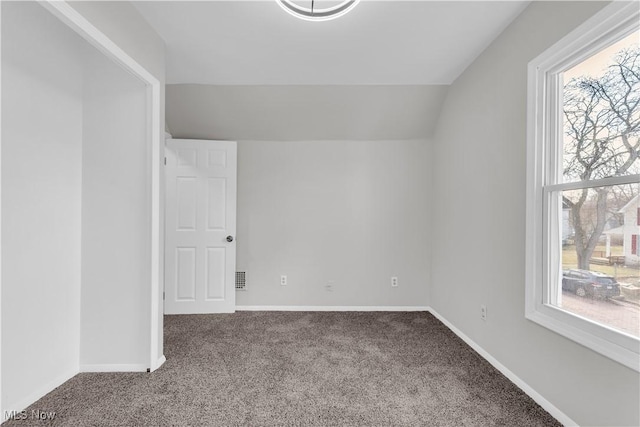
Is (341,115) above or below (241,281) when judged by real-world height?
above

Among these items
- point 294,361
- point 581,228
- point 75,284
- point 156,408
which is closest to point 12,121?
point 75,284

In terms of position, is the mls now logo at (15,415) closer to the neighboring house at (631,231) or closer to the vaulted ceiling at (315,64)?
the vaulted ceiling at (315,64)

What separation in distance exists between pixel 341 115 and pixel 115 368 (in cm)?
309

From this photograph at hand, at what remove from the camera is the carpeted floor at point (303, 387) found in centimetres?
175

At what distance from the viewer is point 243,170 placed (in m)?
3.80

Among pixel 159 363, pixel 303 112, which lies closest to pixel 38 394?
pixel 159 363

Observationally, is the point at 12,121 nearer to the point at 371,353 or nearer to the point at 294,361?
the point at 294,361

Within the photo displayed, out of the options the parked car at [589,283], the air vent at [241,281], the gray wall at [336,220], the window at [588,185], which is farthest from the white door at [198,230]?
the parked car at [589,283]

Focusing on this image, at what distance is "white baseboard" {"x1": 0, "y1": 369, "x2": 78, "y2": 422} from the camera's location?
173cm

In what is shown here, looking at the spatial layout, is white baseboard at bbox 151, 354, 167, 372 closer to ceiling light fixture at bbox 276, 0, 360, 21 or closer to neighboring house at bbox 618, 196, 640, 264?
ceiling light fixture at bbox 276, 0, 360, 21

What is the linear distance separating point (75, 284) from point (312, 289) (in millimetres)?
2341

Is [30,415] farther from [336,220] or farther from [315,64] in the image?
[315,64]

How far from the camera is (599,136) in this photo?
5.34 feet

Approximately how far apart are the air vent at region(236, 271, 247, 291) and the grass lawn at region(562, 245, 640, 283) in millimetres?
3101
